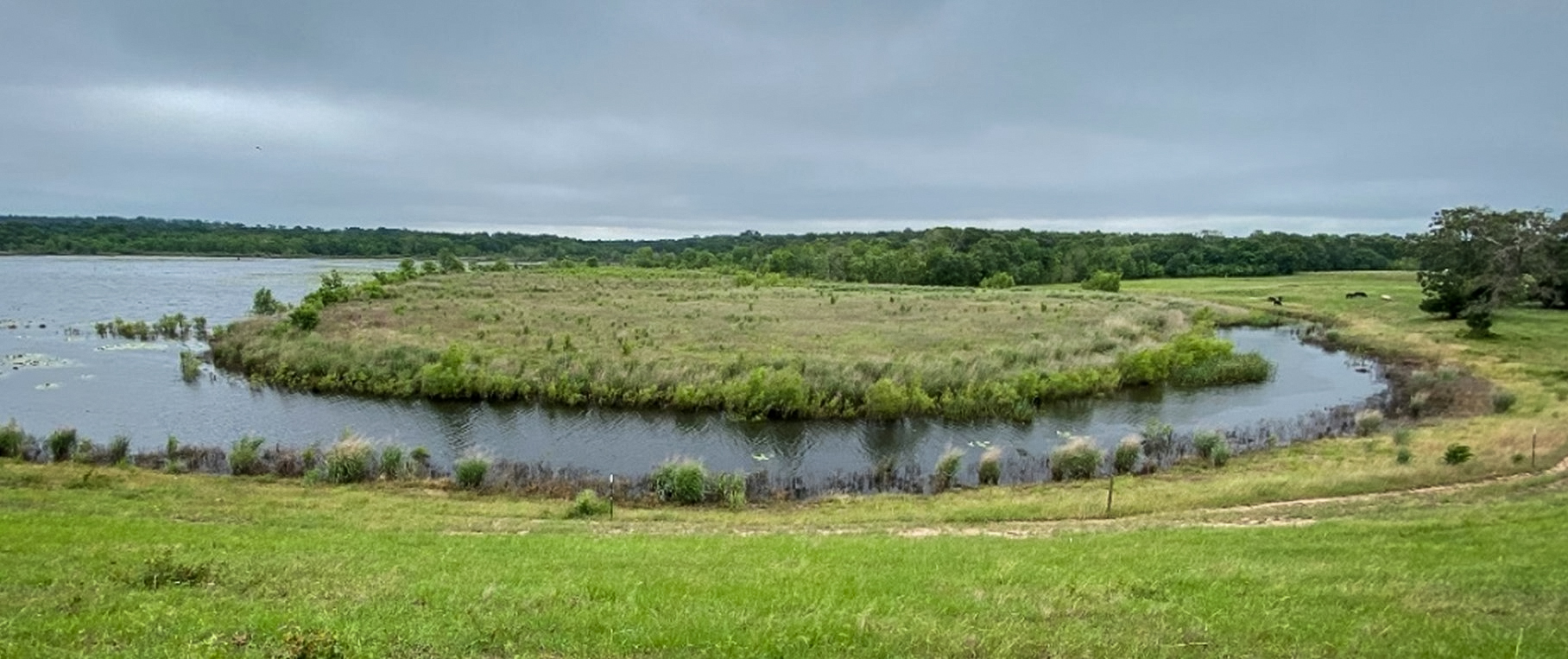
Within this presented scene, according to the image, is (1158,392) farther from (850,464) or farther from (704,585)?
(704,585)

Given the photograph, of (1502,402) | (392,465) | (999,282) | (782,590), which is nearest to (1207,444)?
(1502,402)

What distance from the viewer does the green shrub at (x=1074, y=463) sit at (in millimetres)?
25734

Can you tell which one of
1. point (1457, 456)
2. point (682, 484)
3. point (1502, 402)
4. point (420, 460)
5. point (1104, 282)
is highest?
point (1104, 282)

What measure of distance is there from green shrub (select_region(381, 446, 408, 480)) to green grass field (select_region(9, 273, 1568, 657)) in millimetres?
1845

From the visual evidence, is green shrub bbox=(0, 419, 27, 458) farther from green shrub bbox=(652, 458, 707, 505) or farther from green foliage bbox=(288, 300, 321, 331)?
green foliage bbox=(288, 300, 321, 331)

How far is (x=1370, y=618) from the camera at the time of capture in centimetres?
910

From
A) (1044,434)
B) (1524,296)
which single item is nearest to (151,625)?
(1044,434)

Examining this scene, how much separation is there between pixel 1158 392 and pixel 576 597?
3911 cm

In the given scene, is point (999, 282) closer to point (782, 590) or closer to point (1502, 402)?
point (1502, 402)

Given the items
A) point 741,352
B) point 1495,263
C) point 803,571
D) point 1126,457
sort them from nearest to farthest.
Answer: point 803,571, point 1126,457, point 741,352, point 1495,263

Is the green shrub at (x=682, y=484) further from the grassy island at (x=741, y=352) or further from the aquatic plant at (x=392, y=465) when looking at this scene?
the grassy island at (x=741, y=352)

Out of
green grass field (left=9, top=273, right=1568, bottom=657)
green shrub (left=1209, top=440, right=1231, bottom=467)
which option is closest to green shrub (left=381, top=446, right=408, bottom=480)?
green grass field (left=9, top=273, right=1568, bottom=657)

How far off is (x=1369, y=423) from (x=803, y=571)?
2920 centimetres

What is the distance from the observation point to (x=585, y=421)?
35.1m
